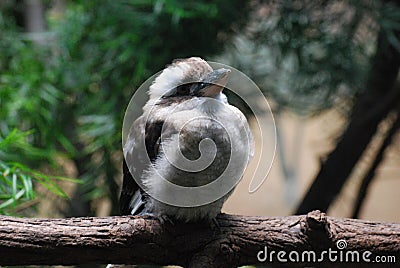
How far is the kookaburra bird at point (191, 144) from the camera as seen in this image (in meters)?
1.04

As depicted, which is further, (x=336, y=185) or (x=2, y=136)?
(x=336, y=185)

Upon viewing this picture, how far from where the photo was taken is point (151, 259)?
1044 mm

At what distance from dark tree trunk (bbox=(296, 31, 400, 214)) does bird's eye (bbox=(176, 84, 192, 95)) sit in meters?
0.85

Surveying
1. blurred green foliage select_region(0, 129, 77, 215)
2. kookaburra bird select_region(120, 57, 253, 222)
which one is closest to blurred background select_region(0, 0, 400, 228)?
blurred green foliage select_region(0, 129, 77, 215)

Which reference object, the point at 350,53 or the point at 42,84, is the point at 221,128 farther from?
the point at 42,84

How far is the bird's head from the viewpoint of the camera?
3.43 ft

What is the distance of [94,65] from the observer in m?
1.87

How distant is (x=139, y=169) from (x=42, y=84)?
0.86 meters

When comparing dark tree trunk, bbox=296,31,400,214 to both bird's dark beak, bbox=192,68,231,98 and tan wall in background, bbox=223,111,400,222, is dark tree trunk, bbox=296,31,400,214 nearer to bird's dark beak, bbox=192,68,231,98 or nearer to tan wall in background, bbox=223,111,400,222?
tan wall in background, bbox=223,111,400,222

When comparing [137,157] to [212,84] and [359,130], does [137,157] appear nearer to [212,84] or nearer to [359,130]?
[212,84]

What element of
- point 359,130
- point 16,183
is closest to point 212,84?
point 16,183

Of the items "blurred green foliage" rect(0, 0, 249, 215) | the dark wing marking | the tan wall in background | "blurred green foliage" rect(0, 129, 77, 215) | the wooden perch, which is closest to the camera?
the wooden perch

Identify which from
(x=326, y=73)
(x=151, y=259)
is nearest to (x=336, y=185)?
(x=326, y=73)

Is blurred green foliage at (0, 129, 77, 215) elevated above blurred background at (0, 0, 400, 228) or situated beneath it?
situated beneath
